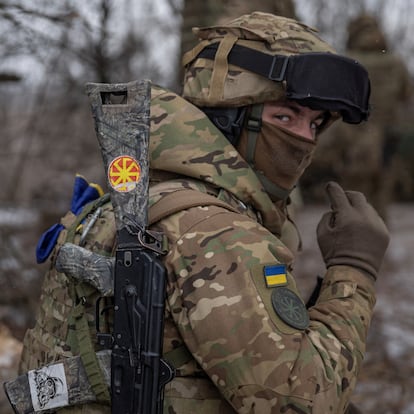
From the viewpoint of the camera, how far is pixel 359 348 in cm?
189

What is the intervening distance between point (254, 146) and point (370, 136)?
11.1 m

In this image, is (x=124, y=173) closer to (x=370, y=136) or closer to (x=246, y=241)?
(x=246, y=241)

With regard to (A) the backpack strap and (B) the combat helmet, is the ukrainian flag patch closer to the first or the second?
(A) the backpack strap

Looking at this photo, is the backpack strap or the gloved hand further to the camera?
the gloved hand

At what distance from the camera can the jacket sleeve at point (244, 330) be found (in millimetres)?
1713

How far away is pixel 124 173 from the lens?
6.09 feet

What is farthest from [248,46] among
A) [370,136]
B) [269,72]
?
[370,136]

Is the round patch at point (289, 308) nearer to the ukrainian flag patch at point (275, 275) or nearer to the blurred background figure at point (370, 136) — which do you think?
the ukrainian flag patch at point (275, 275)

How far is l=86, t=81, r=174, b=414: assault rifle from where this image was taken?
5.87 feet

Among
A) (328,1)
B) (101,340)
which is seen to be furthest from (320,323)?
(328,1)

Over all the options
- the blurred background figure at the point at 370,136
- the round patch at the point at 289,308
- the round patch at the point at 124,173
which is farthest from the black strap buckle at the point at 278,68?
the blurred background figure at the point at 370,136

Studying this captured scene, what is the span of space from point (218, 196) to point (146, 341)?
524mm

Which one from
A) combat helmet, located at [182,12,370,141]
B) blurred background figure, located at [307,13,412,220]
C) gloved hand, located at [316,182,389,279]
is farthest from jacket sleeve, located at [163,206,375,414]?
blurred background figure, located at [307,13,412,220]

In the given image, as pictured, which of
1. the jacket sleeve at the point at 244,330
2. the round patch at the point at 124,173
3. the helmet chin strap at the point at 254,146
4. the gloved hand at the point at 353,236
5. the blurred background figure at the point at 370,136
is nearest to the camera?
the jacket sleeve at the point at 244,330
